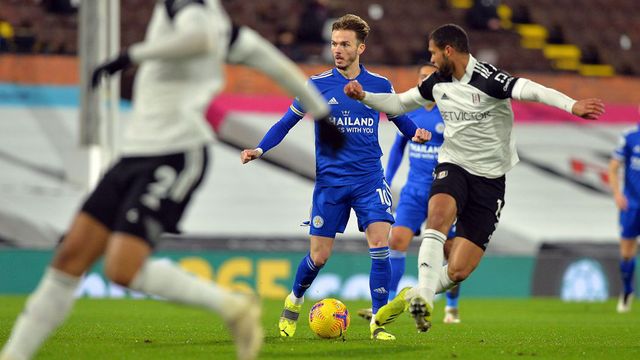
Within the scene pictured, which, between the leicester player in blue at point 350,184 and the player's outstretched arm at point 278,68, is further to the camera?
the leicester player in blue at point 350,184

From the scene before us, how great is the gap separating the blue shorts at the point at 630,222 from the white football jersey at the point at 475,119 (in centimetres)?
712

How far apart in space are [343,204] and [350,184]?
0.58 feet

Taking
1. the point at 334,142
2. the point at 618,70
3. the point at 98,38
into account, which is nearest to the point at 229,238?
the point at 98,38

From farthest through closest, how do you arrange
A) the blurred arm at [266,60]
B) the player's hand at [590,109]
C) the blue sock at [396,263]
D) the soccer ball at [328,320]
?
the blue sock at [396,263] < the soccer ball at [328,320] < the player's hand at [590,109] < the blurred arm at [266,60]

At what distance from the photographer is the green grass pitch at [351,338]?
7.56m

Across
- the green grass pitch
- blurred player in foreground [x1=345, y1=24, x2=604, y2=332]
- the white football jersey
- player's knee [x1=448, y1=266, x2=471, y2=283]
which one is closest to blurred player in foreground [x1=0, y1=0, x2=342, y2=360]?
the green grass pitch

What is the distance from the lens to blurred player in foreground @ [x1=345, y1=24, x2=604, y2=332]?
316 inches

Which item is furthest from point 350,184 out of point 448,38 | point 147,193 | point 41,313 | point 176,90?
point 41,313

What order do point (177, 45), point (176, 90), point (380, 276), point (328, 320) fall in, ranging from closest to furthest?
point (177, 45), point (176, 90), point (328, 320), point (380, 276)

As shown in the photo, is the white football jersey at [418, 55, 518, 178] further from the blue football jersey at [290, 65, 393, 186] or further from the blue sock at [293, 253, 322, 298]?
the blue sock at [293, 253, 322, 298]

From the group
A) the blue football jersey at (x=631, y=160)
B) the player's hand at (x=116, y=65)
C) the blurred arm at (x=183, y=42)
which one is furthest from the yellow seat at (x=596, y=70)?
the player's hand at (x=116, y=65)

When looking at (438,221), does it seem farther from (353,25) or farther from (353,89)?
(353,25)

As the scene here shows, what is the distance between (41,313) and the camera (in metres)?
5.72

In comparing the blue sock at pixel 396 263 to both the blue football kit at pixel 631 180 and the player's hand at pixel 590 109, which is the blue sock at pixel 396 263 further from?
the blue football kit at pixel 631 180
